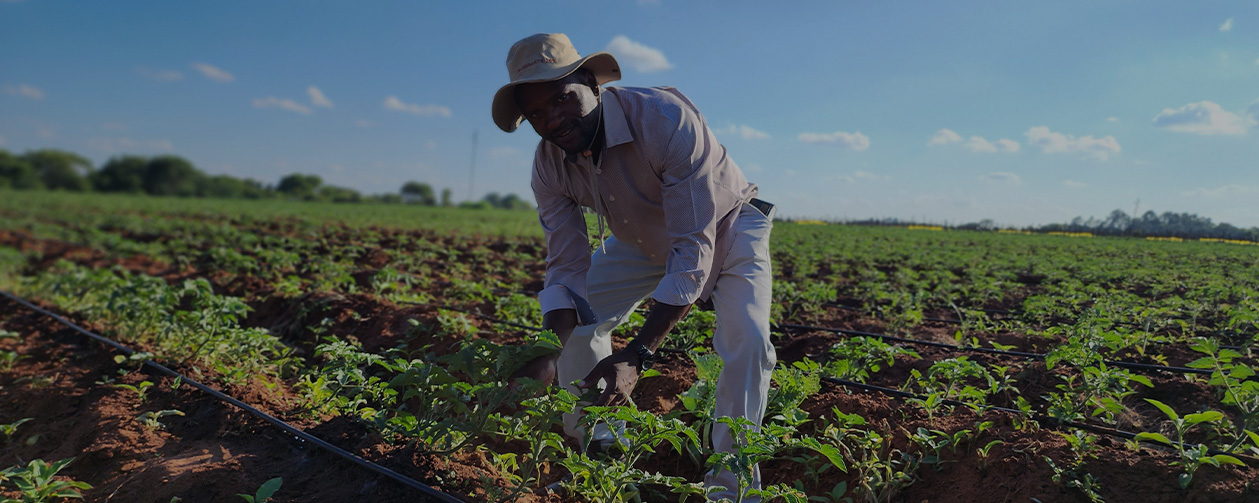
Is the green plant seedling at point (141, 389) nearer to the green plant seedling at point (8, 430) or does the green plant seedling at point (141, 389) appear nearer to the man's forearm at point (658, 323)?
the green plant seedling at point (8, 430)

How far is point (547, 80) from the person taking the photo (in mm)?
2156

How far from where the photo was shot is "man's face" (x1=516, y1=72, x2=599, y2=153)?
2.21m

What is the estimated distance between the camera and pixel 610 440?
8.97 ft

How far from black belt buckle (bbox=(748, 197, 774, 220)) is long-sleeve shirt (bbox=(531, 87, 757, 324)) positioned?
0.16ft

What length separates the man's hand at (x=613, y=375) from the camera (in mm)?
2047

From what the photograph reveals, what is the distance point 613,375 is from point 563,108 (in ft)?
2.94

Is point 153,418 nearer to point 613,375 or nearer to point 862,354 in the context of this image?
point 613,375

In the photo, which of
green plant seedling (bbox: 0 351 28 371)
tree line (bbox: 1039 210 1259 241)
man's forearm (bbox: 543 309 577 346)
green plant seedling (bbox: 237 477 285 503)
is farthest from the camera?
tree line (bbox: 1039 210 1259 241)

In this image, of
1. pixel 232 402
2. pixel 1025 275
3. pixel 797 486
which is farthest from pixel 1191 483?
pixel 1025 275

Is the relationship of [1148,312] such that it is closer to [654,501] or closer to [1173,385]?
[1173,385]

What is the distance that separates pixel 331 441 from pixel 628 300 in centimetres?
132

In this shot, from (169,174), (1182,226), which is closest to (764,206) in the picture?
(1182,226)

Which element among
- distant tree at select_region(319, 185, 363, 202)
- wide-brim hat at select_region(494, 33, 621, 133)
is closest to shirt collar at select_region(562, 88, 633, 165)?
wide-brim hat at select_region(494, 33, 621, 133)

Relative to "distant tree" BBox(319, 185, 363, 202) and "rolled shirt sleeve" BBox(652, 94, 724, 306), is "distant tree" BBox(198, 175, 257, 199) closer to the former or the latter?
"distant tree" BBox(319, 185, 363, 202)
